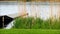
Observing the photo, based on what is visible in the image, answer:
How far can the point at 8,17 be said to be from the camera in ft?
36.8

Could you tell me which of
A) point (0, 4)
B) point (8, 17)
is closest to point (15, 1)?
point (0, 4)

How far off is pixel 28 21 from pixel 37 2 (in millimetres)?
1402

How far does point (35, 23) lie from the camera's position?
9938 millimetres

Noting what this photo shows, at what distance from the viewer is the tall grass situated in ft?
31.9

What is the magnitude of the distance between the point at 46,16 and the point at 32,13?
591 mm

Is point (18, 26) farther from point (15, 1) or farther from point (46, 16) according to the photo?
point (15, 1)

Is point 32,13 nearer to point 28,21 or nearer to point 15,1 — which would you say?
point 28,21

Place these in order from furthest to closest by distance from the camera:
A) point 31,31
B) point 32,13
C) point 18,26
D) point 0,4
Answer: point 0,4, point 32,13, point 18,26, point 31,31

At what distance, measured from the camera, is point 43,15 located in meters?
10.8

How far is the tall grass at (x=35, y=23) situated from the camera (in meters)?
9.71

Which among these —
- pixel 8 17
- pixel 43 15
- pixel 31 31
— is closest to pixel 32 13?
pixel 43 15

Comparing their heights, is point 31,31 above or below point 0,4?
below

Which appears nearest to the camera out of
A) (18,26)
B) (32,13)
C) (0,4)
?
(18,26)

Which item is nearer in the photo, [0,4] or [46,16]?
[46,16]
